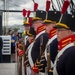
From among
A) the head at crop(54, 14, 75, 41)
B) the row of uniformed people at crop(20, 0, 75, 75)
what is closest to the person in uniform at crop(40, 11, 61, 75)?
the row of uniformed people at crop(20, 0, 75, 75)

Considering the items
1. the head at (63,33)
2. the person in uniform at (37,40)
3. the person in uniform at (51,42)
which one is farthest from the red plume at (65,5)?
the person in uniform at (37,40)

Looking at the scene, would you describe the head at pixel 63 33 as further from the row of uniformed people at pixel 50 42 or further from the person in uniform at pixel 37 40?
the person in uniform at pixel 37 40

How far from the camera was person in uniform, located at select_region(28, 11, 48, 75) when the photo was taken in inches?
207

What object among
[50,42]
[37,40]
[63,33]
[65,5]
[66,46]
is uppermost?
[65,5]

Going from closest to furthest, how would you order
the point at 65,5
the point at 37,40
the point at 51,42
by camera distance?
the point at 65,5
the point at 51,42
the point at 37,40

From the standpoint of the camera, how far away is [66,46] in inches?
145

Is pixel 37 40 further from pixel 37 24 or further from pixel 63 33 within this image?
pixel 63 33

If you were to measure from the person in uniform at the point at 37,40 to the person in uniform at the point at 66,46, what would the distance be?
137cm

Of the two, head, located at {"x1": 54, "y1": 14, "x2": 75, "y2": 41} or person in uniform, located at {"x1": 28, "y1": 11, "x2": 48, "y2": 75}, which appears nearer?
head, located at {"x1": 54, "y1": 14, "x2": 75, "y2": 41}

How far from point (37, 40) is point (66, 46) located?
1891mm

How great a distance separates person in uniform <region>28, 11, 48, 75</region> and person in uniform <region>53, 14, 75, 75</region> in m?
1.37

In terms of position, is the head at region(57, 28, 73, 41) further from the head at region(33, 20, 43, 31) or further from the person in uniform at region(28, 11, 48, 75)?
the head at region(33, 20, 43, 31)

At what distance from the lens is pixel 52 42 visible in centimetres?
469

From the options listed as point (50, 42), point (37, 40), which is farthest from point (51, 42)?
point (37, 40)
